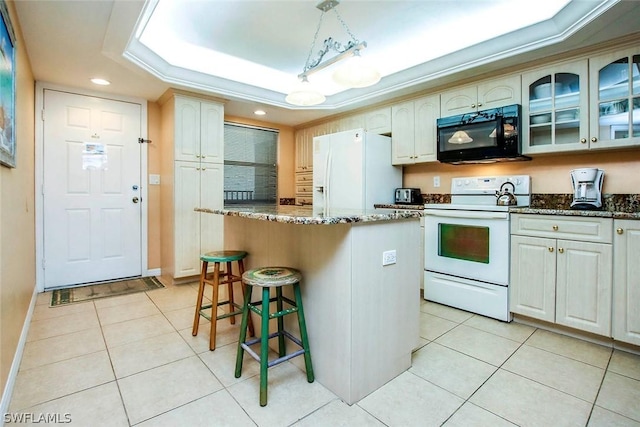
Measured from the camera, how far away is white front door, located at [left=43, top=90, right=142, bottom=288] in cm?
341

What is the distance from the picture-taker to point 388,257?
170 cm

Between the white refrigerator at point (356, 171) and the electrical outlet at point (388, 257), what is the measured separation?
182 cm

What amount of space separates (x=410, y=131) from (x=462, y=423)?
291cm

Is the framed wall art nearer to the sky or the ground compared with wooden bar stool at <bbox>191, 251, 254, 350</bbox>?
nearer to the sky

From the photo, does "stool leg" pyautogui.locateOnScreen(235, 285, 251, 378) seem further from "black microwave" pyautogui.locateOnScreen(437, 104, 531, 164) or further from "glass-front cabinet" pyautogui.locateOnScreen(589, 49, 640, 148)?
"glass-front cabinet" pyautogui.locateOnScreen(589, 49, 640, 148)

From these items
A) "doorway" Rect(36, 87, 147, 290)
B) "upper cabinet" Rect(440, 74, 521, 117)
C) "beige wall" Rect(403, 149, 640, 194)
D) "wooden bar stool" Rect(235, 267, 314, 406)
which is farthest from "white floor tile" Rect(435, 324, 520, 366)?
"doorway" Rect(36, 87, 147, 290)

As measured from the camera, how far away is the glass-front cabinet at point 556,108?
2490mm

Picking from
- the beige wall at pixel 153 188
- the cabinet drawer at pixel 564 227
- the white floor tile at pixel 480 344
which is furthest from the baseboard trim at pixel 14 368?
the cabinet drawer at pixel 564 227

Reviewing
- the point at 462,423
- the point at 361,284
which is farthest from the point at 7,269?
the point at 462,423

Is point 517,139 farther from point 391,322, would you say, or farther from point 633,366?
point 391,322

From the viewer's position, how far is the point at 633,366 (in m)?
1.92

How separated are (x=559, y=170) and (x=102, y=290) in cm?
460

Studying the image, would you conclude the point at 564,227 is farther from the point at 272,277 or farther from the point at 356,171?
the point at 272,277

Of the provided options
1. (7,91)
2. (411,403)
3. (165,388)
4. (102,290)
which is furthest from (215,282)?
(102,290)
